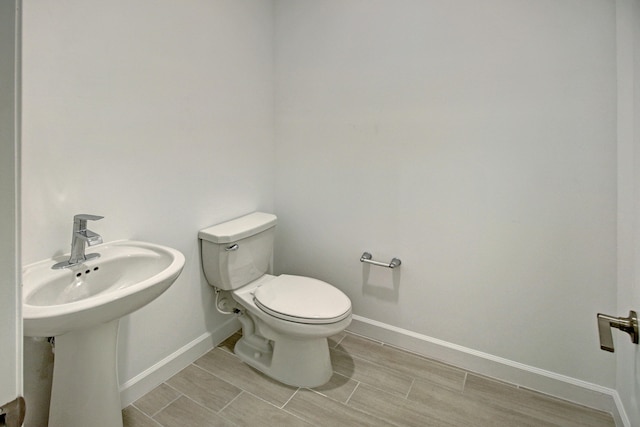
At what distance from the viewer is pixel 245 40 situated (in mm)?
1934

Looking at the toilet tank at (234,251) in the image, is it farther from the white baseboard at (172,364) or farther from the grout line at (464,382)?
the grout line at (464,382)

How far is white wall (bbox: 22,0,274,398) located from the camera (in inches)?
44.5

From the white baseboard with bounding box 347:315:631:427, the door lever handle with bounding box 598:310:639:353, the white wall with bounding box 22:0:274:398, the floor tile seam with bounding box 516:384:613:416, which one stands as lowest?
the floor tile seam with bounding box 516:384:613:416

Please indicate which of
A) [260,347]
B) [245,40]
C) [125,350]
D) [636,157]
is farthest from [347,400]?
[245,40]

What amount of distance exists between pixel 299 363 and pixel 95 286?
0.99 metres

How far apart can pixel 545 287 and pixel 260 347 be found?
1.52 meters

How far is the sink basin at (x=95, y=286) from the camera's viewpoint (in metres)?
0.84

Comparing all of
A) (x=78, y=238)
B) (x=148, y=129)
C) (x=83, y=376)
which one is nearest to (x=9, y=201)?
(x=78, y=238)

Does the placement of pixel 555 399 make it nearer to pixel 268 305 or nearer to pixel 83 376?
pixel 268 305

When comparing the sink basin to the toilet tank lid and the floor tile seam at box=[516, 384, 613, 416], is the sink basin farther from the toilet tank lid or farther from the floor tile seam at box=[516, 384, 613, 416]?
the floor tile seam at box=[516, 384, 613, 416]

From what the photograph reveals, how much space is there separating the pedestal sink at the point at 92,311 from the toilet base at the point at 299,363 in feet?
2.32

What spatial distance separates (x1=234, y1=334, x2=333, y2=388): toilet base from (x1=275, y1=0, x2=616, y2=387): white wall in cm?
51

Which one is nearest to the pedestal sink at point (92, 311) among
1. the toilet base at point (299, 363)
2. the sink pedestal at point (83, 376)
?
the sink pedestal at point (83, 376)

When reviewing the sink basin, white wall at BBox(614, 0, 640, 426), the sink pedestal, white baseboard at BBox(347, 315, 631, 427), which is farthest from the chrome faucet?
white wall at BBox(614, 0, 640, 426)
